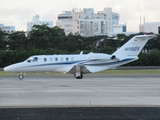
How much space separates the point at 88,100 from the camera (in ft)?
55.6

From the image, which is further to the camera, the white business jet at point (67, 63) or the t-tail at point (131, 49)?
the t-tail at point (131, 49)

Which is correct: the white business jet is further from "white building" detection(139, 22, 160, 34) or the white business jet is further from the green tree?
"white building" detection(139, 22, 160, 34)

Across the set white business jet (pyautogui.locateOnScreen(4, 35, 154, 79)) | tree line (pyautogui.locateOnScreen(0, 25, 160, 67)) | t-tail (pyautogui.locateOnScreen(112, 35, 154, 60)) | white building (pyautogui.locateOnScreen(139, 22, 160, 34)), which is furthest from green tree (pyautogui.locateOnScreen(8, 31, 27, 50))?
white building (pyautogui.locateOnScreen(139, 22, 160, 34))

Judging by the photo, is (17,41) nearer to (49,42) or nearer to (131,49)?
(49,42)

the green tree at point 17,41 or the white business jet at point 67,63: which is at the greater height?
the green tree at point 17,41

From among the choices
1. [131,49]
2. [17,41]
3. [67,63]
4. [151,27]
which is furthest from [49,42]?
[151,27]

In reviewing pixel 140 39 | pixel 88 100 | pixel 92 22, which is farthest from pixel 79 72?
pixel 92 22

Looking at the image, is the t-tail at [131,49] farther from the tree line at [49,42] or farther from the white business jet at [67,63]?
the tree line at [49,42]

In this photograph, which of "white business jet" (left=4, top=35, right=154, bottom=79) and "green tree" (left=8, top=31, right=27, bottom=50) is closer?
"white business jet" (left=4, top=35, right=154, bottom=79)

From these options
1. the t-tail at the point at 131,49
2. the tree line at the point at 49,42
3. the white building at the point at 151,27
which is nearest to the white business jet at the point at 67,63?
the t-tail at the point at 131,49

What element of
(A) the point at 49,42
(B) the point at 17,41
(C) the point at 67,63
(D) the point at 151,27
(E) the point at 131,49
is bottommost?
(C) the point at 67,63
